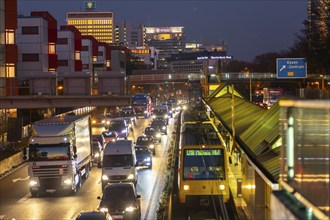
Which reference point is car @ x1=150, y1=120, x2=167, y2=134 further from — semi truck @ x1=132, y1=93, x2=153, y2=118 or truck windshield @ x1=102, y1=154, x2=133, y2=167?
truck windshield @ x1=102, y1=154, x2=133, y2=167

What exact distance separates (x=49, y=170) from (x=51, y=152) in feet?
2.99

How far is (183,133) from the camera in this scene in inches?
1181

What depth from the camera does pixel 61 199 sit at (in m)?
Answer: 30.2

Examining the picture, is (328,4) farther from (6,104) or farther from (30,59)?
(6,104)

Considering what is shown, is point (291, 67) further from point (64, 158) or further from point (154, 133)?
point (64, 158)

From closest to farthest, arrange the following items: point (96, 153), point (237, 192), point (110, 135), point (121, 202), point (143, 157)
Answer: point (121, 202) → point (237, 192) → point (143, 157) → point (96, 153) → point (110, 135)

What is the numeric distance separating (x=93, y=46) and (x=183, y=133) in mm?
76779

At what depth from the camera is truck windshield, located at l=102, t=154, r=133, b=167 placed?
3225 cm

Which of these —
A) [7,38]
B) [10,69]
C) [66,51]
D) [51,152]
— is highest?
[66,51]

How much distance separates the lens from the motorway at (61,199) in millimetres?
26312

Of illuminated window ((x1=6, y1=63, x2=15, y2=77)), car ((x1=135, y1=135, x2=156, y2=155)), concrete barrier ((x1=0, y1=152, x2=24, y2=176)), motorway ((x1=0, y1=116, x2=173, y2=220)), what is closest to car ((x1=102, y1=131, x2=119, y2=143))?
car ((x1=135, y1=135, x2=156, y2=155))

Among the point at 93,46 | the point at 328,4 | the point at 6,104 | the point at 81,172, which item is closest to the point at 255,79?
the point at 328,4

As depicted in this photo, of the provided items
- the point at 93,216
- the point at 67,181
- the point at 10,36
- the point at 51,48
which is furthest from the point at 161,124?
the point at 93,216

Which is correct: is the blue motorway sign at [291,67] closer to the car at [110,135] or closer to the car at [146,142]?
the car at [146,142]
